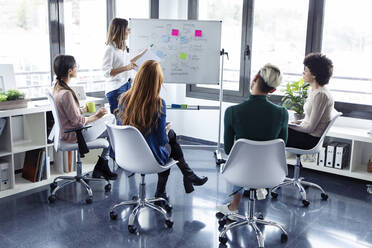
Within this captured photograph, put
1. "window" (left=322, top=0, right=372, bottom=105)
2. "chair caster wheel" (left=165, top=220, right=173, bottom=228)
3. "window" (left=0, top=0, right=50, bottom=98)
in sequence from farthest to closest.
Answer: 1. "window" (left=322, top=0, right=372, bottom=105)
2. "window" (left=0, top=0, right=50, bottom=98)
3. "chair caster wheel" (left=165, top=220, right=173, bottom=228)

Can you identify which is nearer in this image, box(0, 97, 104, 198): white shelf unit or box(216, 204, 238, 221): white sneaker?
box(216, 204, 238, 221): white sneaker

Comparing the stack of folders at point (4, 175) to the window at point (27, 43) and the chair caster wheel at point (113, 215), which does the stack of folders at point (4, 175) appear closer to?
the window at point (27, 43)

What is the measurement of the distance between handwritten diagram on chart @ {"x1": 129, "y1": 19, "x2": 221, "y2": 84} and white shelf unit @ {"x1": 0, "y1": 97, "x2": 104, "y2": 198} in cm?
92

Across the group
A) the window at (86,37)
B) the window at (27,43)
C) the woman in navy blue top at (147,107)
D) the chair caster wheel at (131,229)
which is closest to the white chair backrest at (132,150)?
the woman in navy blue top at (147,107)

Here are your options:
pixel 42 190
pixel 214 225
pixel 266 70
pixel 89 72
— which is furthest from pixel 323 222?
pixel 89 72

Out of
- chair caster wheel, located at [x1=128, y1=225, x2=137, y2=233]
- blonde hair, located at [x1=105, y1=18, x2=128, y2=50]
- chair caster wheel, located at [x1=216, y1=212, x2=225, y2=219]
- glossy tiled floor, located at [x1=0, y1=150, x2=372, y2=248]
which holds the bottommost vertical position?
glossy tiled floor, located at [x1=0, y1=150, x2=372, y2=248]

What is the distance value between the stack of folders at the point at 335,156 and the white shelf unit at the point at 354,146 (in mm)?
43

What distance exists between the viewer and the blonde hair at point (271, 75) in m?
2.70

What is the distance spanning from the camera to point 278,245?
2.83m

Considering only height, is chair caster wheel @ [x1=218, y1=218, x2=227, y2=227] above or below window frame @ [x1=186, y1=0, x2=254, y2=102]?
below

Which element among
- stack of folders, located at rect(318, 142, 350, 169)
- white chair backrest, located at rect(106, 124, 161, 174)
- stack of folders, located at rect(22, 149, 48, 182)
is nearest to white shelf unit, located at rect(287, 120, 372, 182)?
stack of folders, located at rect(318, 142, 350, 169)

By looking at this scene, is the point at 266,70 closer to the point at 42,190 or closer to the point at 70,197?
the point at 70,197

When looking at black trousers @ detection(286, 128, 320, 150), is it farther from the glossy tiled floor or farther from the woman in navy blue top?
the woman in navy blue top

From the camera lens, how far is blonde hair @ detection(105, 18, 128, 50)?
13.3 feet
